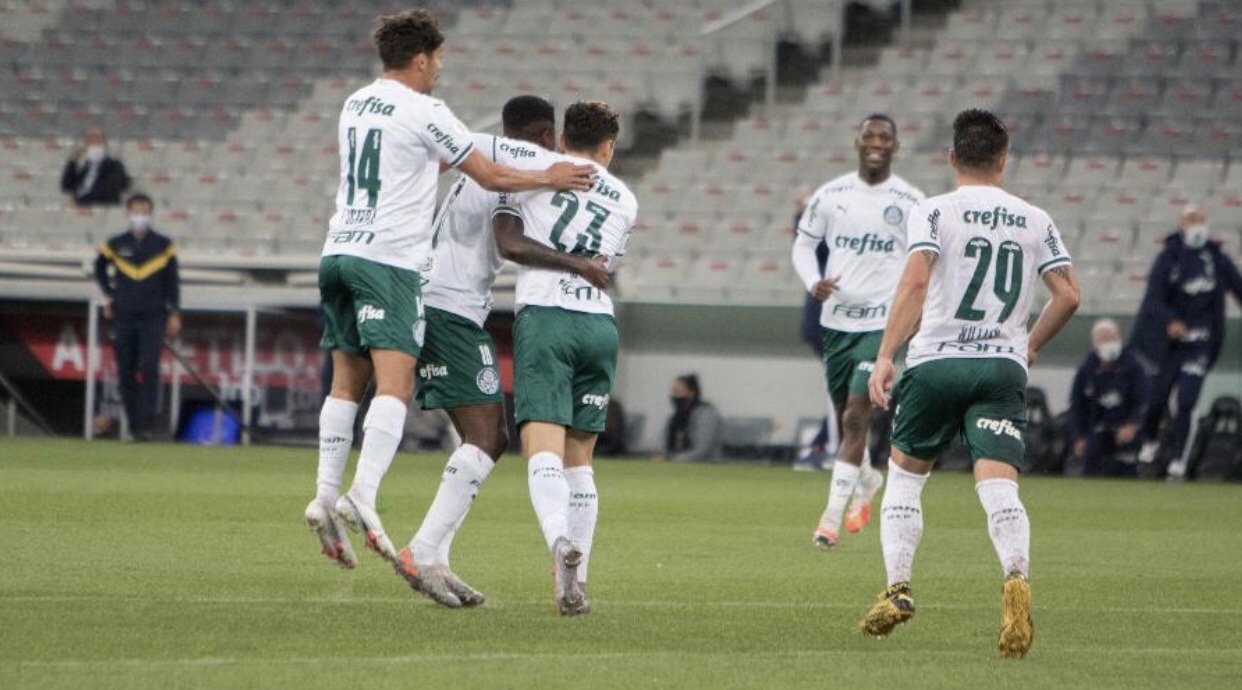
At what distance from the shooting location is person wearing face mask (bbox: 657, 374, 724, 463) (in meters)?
20.5

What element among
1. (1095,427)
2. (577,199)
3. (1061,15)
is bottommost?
(1095,427)

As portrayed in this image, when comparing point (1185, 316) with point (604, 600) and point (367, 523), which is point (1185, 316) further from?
point (367, 523)

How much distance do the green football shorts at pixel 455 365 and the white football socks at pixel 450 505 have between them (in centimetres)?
21

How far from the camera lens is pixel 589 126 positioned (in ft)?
26.6

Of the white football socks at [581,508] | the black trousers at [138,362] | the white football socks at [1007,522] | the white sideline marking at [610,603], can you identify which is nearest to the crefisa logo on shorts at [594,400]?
the white football socks at [581,508]

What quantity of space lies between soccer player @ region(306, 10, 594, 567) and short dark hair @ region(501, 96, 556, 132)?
22cm

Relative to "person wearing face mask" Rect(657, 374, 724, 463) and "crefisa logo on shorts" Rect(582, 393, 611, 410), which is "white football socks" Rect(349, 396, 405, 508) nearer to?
"crefisa logo on shorts" Rect(582, 393, 611, 410)

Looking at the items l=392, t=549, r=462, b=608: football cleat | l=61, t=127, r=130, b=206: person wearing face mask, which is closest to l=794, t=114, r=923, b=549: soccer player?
l=392, t=549, r=462, b=608: football cleat

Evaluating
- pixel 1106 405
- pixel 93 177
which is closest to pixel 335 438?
pixel 1106 405

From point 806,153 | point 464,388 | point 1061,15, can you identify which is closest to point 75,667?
point 464,388

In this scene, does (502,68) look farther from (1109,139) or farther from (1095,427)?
(1095,427)

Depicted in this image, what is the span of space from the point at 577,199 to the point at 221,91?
2059cm

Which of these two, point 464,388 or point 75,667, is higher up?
point 464,388

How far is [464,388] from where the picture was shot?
813cm
